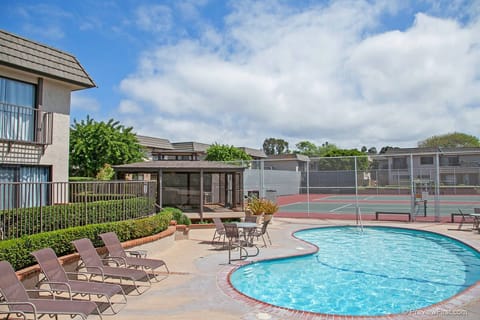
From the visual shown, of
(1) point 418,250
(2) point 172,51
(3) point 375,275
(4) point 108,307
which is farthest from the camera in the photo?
(2) point 172,51

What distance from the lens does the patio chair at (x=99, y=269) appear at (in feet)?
23.0

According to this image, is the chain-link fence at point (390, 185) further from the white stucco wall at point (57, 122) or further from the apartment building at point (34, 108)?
the apartment building at point (34, 108)

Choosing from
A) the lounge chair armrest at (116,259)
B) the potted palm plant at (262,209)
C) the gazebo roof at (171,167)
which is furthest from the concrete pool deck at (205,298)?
the potted palm plant at (262,209)

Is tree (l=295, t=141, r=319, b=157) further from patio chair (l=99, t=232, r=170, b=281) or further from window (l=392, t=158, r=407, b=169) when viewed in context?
patio chair (l=99, t=232, r=170, b=281)

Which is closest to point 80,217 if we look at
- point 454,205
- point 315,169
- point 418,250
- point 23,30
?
point 23,30

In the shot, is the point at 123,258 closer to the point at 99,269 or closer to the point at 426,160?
the point at 99,269

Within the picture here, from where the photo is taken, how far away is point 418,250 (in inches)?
507

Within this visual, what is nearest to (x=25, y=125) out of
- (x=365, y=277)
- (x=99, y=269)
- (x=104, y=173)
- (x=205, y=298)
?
(x=99, y=269)

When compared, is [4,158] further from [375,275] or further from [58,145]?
[375,275]

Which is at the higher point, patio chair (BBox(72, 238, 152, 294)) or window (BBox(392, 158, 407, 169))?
window (BBox(392, 158, 407, 169))

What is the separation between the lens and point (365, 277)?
945cm

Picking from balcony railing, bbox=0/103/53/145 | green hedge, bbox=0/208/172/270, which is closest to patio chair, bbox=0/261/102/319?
green hedge, bbox=0/208/172/270

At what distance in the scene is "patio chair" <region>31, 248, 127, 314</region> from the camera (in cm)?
589

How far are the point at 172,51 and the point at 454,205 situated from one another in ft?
67.8
